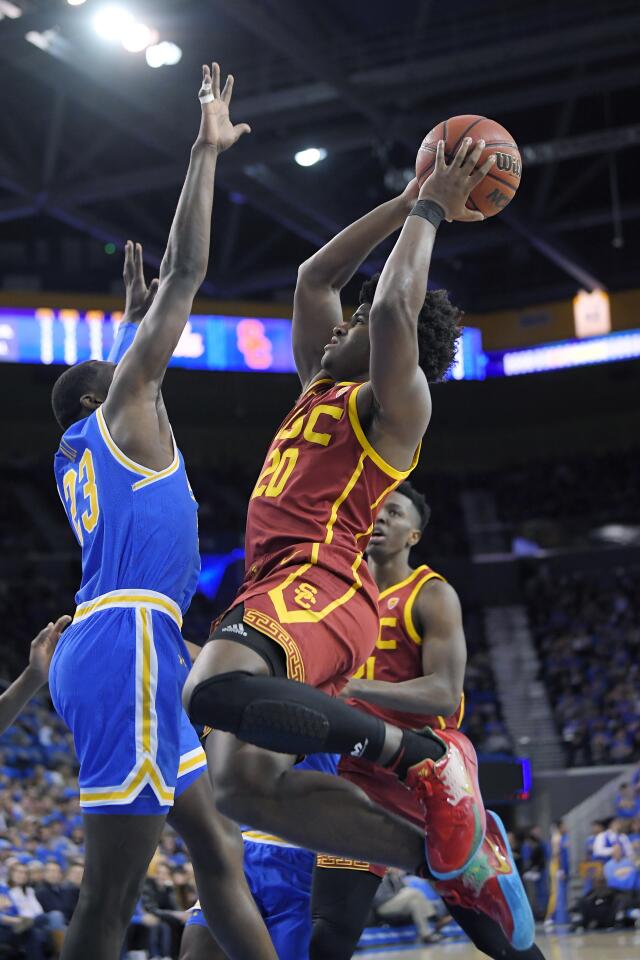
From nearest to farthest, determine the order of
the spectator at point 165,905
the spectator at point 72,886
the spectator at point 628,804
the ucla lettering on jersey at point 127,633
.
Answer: the ucla lettering on jersey at point 127,633 < the spectator at point 72,886 < the spectator at point 165,905 < the spectator at point 628,804

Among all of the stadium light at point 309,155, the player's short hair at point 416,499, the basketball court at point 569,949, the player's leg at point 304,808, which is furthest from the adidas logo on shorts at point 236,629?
the stadium light at point 309,155

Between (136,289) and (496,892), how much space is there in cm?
285

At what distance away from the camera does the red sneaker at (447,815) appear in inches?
150

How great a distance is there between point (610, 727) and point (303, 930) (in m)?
18.6

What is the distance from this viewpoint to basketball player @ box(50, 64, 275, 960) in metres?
3.89

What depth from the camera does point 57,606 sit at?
80.4ft

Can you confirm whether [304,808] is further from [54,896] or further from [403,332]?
[54,896]

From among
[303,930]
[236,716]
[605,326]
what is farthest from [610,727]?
[236,716]

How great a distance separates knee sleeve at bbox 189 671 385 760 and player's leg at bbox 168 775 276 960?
0.75 m

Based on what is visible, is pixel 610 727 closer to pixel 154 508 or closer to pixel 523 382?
pixel 523 382

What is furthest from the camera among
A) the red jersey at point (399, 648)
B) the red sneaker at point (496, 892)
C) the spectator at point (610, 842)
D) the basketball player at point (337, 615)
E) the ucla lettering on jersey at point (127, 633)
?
the spectator at point (610, 842)

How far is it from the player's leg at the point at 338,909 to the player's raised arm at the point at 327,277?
1.95m

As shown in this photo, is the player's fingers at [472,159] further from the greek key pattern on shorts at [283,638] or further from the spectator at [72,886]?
the spectator at [72,886]

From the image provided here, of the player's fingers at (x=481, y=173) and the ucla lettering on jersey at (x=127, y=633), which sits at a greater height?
the player's fingers at (x=481, y=173)
